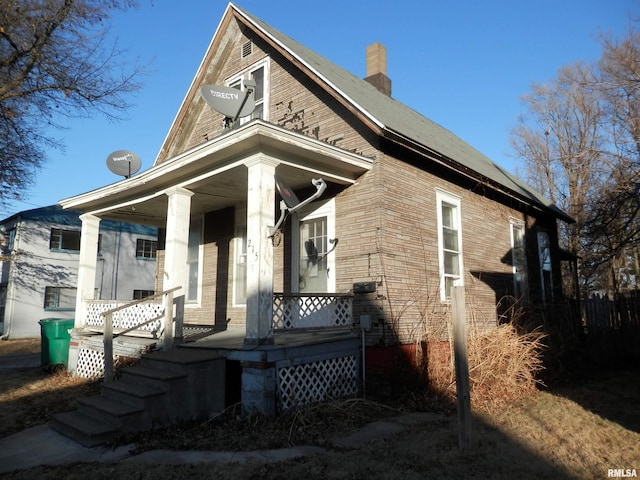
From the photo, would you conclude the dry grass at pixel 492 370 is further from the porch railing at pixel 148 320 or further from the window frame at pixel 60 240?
the window frame at pixel 60 240

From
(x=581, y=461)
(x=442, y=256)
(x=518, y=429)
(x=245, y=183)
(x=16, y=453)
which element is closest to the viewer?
(x=581, y=461)

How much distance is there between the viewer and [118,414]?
565 cm

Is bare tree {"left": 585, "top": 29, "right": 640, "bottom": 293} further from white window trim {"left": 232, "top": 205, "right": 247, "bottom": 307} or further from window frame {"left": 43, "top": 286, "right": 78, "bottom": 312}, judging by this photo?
window frame {"left": 43, "top": 286, "right": 78, "bottom": 312}

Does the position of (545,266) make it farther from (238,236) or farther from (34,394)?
(34,394)

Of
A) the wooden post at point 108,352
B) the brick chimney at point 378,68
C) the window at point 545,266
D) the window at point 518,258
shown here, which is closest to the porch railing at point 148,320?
the wooden post at point 108,352

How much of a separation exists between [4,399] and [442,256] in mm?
8481

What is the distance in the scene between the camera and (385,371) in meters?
7.89

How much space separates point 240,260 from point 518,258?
759 cm

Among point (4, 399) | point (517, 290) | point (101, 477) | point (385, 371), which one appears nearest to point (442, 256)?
point (385, 371)

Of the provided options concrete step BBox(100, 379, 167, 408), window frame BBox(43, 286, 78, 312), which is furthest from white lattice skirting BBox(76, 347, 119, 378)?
window frame BBox(43, 286, 78, 312)

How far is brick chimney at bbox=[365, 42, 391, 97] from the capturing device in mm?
14117

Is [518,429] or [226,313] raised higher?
[226,313]

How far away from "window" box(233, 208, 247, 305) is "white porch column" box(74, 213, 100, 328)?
130 inches

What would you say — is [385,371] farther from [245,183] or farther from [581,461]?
[245,183]
